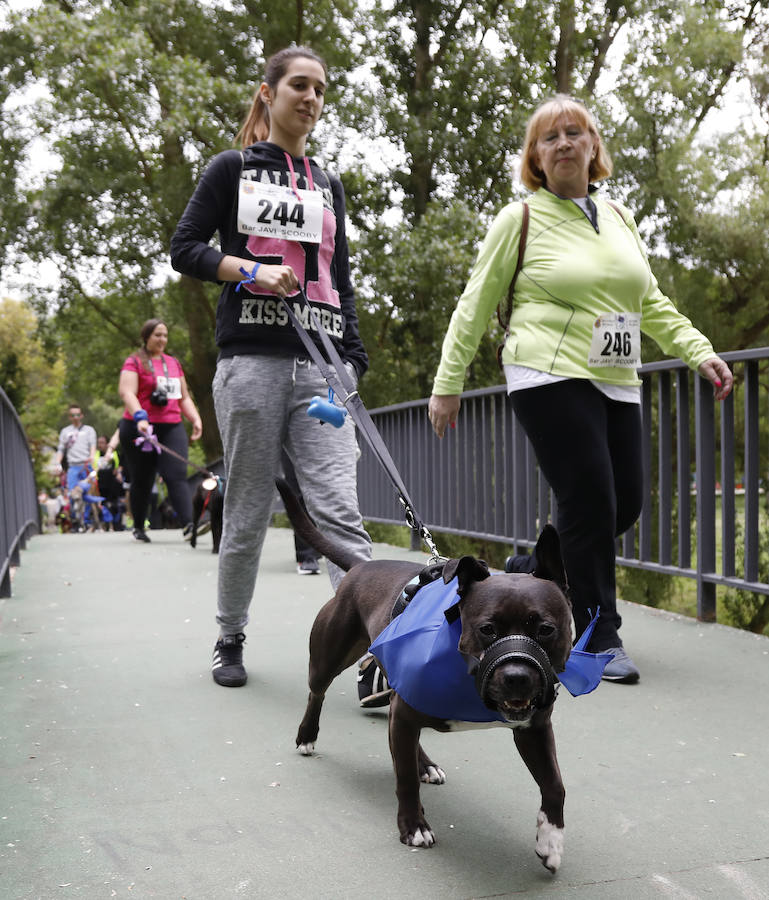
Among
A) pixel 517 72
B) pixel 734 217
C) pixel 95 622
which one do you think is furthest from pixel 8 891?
pixel 517 72

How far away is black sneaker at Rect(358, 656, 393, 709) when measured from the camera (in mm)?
2921

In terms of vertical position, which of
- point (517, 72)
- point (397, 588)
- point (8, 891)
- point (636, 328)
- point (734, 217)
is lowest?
point (8, 891)

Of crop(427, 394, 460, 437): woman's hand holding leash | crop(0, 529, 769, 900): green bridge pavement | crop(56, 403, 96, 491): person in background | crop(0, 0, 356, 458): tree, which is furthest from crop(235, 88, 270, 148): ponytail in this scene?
crop(56, 403, 96, 491): person in background

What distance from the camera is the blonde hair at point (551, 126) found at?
3.26 metres

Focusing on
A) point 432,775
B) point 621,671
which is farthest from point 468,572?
point 621,671

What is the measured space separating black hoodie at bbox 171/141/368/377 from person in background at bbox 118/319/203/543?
475 cm

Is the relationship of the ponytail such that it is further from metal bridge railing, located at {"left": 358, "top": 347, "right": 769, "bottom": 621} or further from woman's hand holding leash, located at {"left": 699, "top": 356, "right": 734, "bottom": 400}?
metal bridge railing, located at {"left": 358, "top": 347, "right": 769, "bottom": 621}

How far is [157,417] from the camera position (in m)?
8.14

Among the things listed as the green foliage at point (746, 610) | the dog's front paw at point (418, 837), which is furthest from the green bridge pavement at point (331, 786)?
the green foliage at point (746, 610)

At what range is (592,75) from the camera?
727 inches

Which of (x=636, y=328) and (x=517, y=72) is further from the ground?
(x=517, y=72)

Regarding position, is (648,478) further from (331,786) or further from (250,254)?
(331,786)

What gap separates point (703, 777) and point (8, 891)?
1626 millimetres

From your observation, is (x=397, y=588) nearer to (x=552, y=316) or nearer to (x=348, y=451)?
(x=348, y=451)
